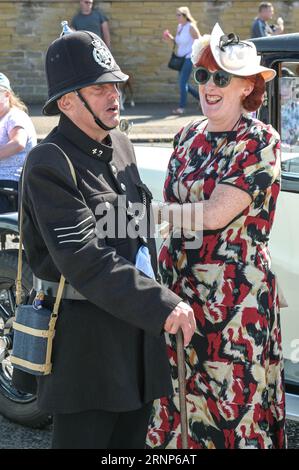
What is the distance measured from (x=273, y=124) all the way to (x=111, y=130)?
1.28 meters

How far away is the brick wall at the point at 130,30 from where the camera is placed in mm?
19031

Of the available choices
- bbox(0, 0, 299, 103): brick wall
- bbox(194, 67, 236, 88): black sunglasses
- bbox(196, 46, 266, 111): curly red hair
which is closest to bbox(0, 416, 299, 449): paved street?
bbox(196, 46, 266, 111): curly red hair

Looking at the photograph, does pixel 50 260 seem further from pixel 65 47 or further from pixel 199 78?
pixel 199 78

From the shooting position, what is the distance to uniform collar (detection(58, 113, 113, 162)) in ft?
9.45

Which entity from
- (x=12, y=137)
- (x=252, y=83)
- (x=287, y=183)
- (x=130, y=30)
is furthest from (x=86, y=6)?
(x=252, y=83)

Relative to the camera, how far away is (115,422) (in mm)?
3020

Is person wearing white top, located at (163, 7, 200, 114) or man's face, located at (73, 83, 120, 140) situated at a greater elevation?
man's face, located at (73, 83, 120, 140)

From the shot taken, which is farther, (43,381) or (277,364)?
(277,364)

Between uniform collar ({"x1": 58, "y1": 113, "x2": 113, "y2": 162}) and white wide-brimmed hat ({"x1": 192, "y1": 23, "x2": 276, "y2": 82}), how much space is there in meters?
A: 0.66

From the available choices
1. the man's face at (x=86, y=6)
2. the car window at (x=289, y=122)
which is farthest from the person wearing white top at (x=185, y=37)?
the car window at (x=289, y=122)

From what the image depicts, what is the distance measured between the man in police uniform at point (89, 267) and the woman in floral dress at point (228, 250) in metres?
0.45

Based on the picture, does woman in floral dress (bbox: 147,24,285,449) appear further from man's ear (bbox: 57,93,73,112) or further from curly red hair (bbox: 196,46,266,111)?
man's ear (bbox: 57,93,73,112)

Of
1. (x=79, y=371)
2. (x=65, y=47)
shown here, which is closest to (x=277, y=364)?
(x=79, y=371)

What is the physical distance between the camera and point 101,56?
2.88 metres
